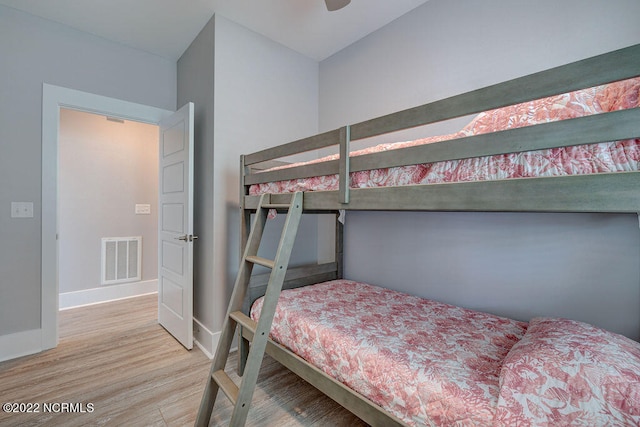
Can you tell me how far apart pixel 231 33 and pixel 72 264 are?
314 centimetres

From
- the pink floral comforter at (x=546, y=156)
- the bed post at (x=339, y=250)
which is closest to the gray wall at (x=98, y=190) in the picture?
the bed post at (x=339, y=250)

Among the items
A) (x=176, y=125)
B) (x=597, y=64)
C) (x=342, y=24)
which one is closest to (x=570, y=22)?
(x=597, y=64)

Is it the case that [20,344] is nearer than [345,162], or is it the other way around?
[345,162]

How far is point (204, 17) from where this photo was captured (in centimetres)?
228

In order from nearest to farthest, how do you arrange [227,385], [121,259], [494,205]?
[494,205] < [227,385] < [121,259]

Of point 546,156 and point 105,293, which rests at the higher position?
point 546,156

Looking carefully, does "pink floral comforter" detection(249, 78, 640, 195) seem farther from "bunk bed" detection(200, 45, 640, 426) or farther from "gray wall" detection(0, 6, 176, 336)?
"gray wall" detection(0, 6, 176, 336)

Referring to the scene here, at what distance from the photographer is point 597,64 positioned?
28.8 inches

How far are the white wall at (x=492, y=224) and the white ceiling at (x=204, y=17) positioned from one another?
0.19 m

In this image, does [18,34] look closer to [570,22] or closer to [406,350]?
[406,350]

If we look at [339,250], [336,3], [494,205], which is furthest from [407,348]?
[336,3]

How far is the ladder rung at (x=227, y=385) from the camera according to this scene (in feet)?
4.20

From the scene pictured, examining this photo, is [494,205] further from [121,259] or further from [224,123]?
[121,259]

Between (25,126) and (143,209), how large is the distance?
1638mm
